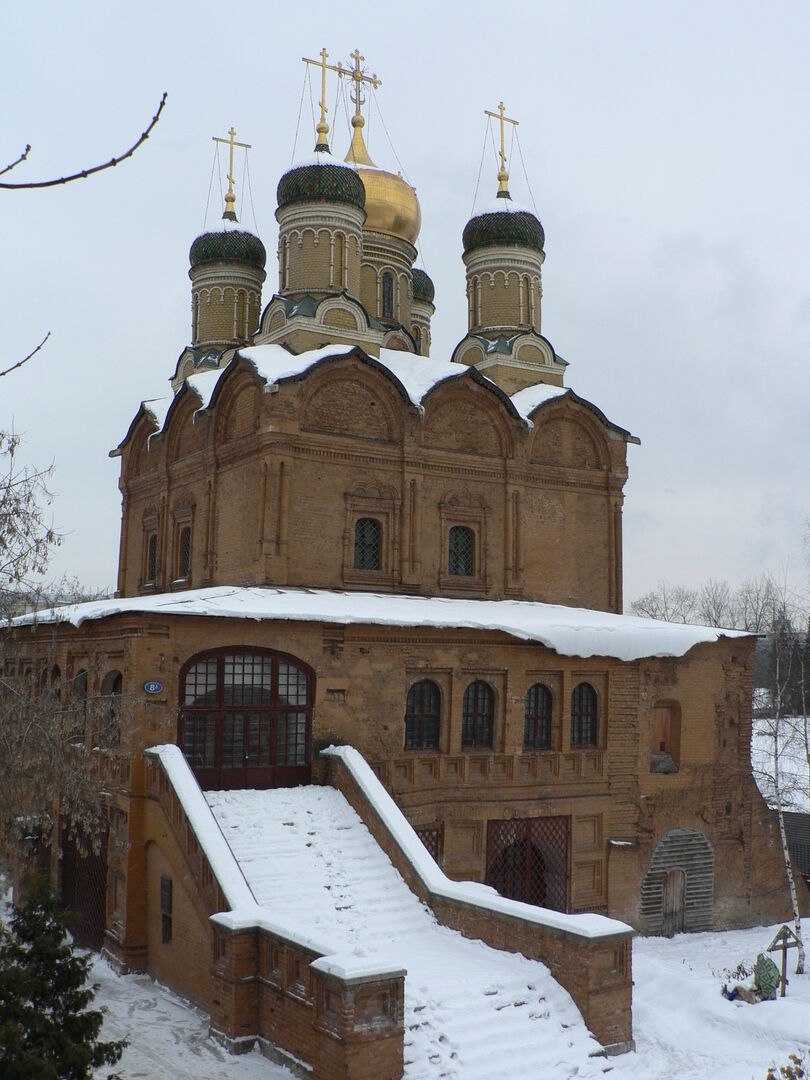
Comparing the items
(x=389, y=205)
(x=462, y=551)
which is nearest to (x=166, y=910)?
→ (x=462, y=551)

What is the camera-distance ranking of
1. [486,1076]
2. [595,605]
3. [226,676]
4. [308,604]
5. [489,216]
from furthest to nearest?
[489,216]
[595,605]
[308,604]
[226,676]
[486,1076]

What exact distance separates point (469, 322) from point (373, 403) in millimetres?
5854

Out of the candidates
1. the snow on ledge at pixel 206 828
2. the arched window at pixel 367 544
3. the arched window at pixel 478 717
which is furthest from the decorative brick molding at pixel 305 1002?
the arched window at pixel 367 544

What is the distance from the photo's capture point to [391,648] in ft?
49.4

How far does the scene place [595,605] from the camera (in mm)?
20203

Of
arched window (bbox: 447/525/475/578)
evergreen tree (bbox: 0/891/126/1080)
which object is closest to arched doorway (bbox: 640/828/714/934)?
arched window (bbox: 447/525/475/578)

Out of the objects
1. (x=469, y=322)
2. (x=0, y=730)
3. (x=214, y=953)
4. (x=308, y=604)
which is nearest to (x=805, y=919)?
(x=308, y=604)

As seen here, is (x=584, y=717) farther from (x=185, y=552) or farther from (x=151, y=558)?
(x=151, y=558)

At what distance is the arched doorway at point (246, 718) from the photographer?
44.7 feet

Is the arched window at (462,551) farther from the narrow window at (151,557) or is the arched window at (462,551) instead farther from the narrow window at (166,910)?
the narrow window at (166,910)

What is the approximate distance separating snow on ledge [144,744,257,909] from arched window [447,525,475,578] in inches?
286

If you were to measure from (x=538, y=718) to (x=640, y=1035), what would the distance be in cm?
650

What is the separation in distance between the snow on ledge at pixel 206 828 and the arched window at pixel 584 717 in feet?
22.4

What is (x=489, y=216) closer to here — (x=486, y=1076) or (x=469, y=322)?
(x=469, y=322)
